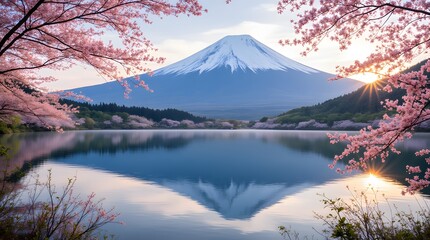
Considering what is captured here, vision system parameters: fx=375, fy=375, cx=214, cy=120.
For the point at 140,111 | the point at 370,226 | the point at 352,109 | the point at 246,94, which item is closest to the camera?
the point at 370,226

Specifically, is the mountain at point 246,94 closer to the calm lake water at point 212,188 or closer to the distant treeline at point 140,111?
the distant treeline at point 140,111

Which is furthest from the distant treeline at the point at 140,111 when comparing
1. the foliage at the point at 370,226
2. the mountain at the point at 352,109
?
the foliage at the point at 370,226

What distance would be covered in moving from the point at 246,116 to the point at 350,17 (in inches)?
5442

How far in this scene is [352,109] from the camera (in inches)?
2995

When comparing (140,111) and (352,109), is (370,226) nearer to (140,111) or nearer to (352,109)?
(352,109)

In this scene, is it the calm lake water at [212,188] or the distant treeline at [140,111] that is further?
the distant treeline at [140,111]

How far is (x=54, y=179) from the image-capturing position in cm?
1411

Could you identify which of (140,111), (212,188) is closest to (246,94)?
(140,111)

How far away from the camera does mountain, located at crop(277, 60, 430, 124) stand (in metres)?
67.4

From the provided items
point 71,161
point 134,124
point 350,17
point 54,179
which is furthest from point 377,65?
point 134,124

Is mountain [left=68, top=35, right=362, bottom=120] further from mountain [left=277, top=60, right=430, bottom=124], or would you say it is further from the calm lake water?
the calm lake water

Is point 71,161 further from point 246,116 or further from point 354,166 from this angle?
point 246,116

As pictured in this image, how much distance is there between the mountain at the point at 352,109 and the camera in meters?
67.4

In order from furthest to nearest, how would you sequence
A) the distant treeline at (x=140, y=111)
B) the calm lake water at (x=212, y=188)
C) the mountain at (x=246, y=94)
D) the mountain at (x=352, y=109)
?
the mountain at (x=246, y=94) → the distant treeline at (x=140, y=111) → the mountain at (x=352, y=109) → the calm lake water at (x=212, y=188)
